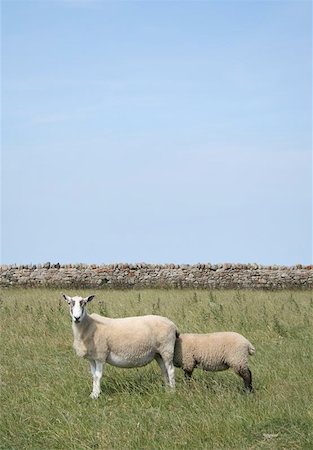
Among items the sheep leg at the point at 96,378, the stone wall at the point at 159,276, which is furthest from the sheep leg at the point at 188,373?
the stone wall at the point at 159,276

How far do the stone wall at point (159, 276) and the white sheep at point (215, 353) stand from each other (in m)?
19.5

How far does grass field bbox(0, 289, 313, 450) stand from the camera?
8070mm

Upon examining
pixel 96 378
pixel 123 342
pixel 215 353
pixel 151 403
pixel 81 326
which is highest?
pixel 81 326

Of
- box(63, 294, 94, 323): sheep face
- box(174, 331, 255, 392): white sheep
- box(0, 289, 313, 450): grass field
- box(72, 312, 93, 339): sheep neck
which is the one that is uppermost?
box(63, 294, 94, 323): sheep face

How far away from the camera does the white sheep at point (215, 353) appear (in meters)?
10.0

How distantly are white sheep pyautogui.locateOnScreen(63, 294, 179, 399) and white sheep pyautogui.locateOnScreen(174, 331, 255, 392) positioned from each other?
0.22 m

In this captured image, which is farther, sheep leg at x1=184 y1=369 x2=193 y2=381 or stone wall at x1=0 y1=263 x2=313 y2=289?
stone wall at x1=0 y1=263 x2=313 y2=289

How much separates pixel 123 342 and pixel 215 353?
1.30 metres

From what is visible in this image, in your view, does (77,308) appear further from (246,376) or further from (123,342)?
(246,376)

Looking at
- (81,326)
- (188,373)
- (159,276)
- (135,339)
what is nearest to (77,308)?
(81,326)

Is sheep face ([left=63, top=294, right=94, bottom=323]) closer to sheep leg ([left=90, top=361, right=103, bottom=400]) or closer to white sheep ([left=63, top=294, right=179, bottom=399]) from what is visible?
white sheep ([left=63, top=294, right=179, bottom=399])

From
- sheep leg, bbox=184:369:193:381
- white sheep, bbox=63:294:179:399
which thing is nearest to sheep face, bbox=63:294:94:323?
white sheep, bbox=63:294:179:399

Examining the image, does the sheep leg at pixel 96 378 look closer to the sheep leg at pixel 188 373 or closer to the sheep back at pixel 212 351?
the sheep back at pixel 212 351

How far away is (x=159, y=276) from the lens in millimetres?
30344
